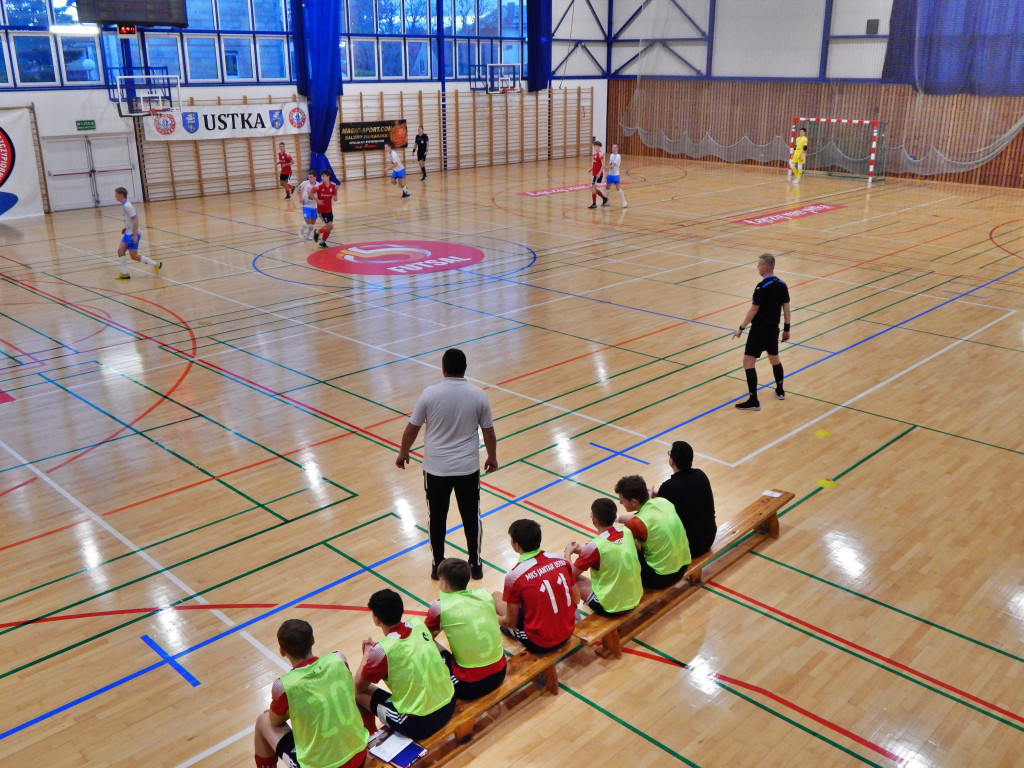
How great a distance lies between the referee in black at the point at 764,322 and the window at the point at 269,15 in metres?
22.9

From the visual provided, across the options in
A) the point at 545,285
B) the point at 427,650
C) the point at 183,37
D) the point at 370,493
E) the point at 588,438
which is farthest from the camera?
the point at 183,37

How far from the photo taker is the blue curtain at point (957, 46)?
27547mm

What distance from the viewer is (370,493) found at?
8.33 metres

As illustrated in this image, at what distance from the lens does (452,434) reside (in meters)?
6.34

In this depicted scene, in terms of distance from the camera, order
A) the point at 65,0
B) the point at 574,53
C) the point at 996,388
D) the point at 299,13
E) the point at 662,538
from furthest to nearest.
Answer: the point at 574,53 → the point at 299,13 → the point at 65,0 → the point at 996,388 → the point at 662,538

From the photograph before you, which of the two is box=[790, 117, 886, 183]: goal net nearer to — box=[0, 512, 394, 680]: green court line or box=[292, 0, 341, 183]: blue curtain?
box=[292, 0, 341, 183]: blue curtain

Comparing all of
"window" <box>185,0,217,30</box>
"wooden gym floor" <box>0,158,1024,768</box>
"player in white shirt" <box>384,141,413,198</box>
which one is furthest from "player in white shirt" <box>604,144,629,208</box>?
"window" <box>185,0,217,30</box>

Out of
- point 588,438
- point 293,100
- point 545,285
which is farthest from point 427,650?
point 293,100

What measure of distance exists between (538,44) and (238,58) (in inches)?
484

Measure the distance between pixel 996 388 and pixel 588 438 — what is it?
17.6 feet

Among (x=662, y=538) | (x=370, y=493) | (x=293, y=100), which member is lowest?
(x=370, y=493)

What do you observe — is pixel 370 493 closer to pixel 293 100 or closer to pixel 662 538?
pixel 662 538

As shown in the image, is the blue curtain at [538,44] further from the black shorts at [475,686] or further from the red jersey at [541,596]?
the black shorts at [475,686]

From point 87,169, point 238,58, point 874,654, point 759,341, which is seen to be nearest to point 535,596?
point 874,654
